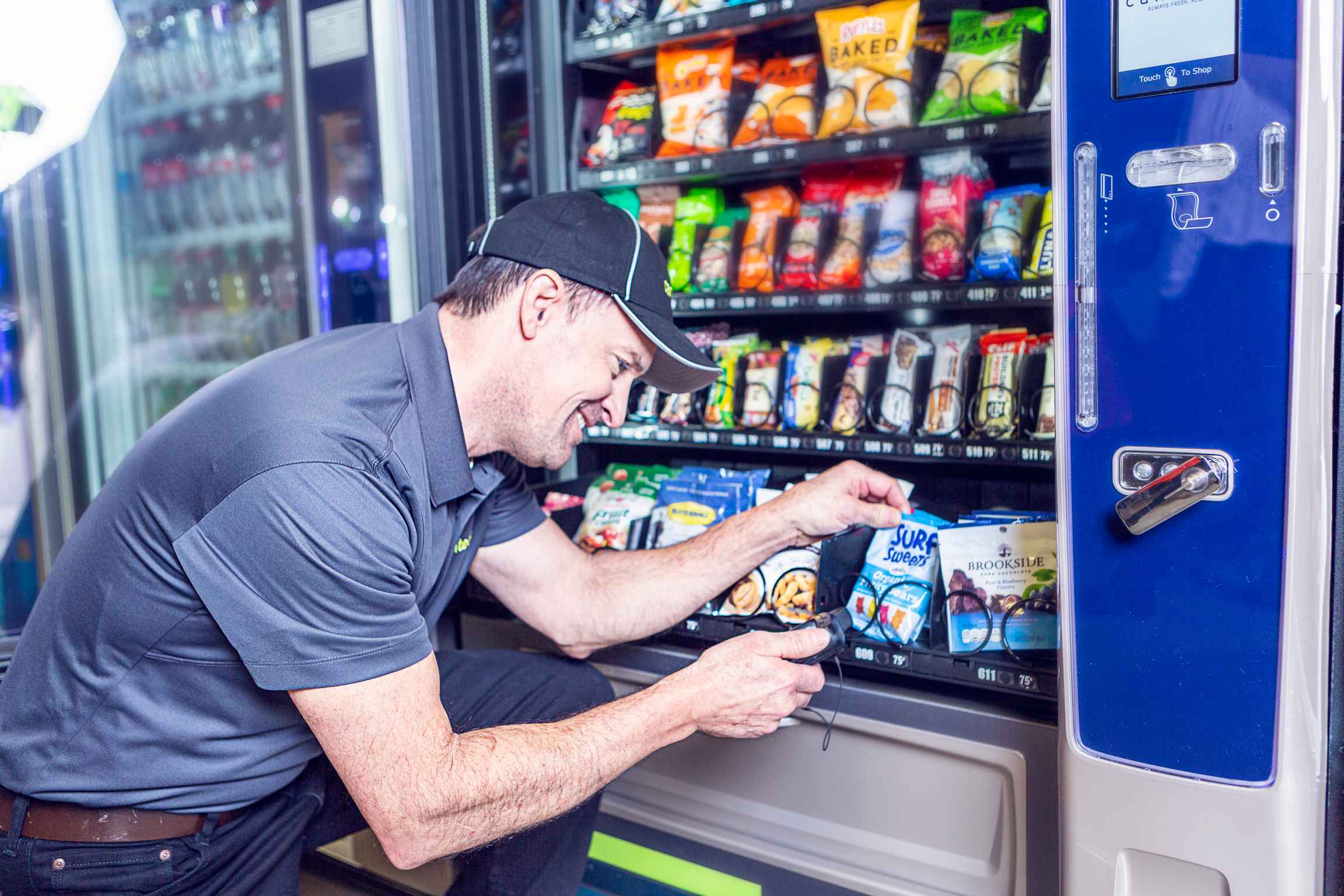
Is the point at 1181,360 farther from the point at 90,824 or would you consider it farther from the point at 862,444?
the point at 90,824

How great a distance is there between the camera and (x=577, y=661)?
191cm

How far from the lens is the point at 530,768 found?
1338 mm

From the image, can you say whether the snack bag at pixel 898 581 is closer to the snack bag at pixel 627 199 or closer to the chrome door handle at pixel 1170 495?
the chrome door handle at pixel 1170 495

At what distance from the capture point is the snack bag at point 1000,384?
1.76 m

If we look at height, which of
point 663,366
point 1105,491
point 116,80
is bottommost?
point 1105,491

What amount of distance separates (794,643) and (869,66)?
3.49 ft

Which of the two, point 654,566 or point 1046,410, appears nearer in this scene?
point 1046,410

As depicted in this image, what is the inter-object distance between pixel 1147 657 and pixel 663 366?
792 millimetres

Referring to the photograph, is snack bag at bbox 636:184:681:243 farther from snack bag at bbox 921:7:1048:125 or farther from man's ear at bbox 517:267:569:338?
man's ear at bbox 517:267:569:338

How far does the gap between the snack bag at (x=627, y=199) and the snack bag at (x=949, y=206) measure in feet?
2.15

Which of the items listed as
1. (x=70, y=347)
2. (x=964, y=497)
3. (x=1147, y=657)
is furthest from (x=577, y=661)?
(x=70, y=347)

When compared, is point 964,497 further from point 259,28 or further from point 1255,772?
point 259,28

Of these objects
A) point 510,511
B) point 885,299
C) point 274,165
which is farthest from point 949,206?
point 274,165

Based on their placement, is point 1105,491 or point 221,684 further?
point 221,684
